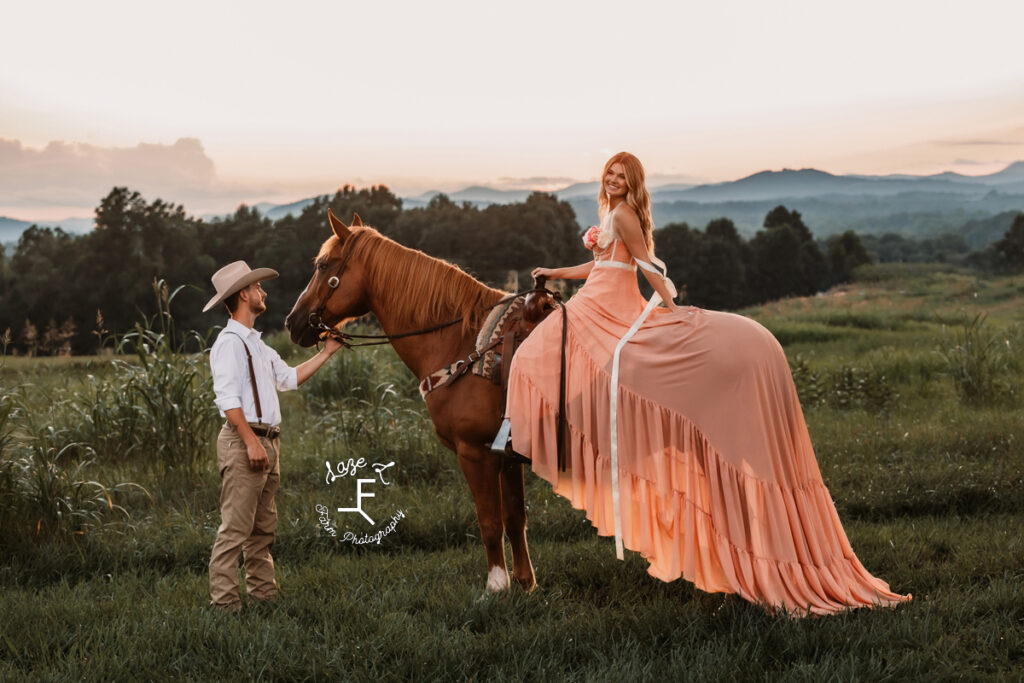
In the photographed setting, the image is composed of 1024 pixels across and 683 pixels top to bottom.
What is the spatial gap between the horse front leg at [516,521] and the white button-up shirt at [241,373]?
142 cm

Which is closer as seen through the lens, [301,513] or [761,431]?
[761,431]

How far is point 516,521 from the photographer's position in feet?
14.9

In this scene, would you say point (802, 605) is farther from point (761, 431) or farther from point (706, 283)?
point (706, 283)

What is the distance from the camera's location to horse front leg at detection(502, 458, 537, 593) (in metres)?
4.50

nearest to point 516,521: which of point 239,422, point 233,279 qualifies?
point 239,422

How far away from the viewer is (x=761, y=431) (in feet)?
12.1

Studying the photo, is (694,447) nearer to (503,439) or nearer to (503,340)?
(503,439)

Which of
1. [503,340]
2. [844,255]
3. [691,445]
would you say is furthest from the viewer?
[844,255]

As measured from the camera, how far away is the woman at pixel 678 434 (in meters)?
3.72

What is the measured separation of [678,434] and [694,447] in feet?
0.34

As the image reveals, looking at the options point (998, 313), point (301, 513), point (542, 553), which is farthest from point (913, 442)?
point (998, 313)

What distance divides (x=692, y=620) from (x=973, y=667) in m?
1.27

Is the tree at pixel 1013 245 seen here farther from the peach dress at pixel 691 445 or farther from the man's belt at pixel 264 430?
the man's belt at pixel 264 430
